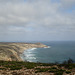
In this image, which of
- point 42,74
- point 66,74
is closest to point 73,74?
point 66,74

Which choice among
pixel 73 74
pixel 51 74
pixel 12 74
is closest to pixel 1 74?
pixel 12 74

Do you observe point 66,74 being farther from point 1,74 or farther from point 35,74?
point 1,74

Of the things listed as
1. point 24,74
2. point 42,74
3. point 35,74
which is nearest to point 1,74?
point 24,74

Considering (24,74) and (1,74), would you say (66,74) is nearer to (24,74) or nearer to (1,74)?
(24,74)

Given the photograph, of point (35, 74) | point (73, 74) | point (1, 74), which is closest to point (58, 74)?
point (73, 74)

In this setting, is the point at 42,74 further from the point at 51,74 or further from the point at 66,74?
the point at 66,74

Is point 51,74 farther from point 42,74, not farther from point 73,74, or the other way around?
point 73,74
